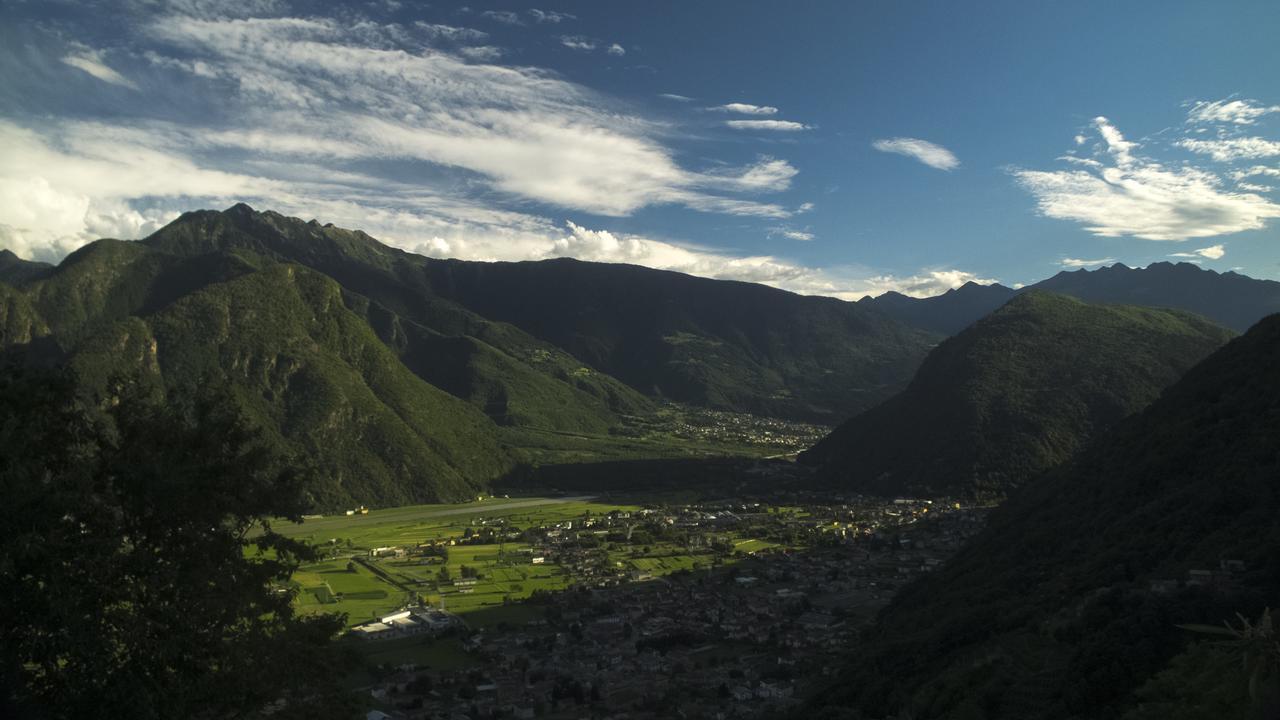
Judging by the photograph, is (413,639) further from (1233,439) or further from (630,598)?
(1233,439)

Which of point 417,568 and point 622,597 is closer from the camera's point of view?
point 622,597

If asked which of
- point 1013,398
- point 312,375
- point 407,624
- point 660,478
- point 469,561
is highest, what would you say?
point 1013,398

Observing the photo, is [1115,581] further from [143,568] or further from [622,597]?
[622,597]

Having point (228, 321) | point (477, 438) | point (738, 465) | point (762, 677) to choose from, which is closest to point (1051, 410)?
point (738, 465)

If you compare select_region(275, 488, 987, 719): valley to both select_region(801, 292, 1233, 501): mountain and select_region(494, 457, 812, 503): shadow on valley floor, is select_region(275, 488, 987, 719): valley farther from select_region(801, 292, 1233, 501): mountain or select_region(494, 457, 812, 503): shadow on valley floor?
select_region(494, 457, 812, 503): shadow on valley floor

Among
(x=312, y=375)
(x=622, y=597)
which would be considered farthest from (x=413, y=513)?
(x=622, y=597)

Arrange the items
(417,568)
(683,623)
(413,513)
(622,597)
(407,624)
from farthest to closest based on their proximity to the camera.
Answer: (413,513) < (417,568) < (622,597) < (407,624) < (683,623)

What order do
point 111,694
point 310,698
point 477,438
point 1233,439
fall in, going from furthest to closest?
point 477,438 → point 1233,439 → point 310,698 → point 111,694
